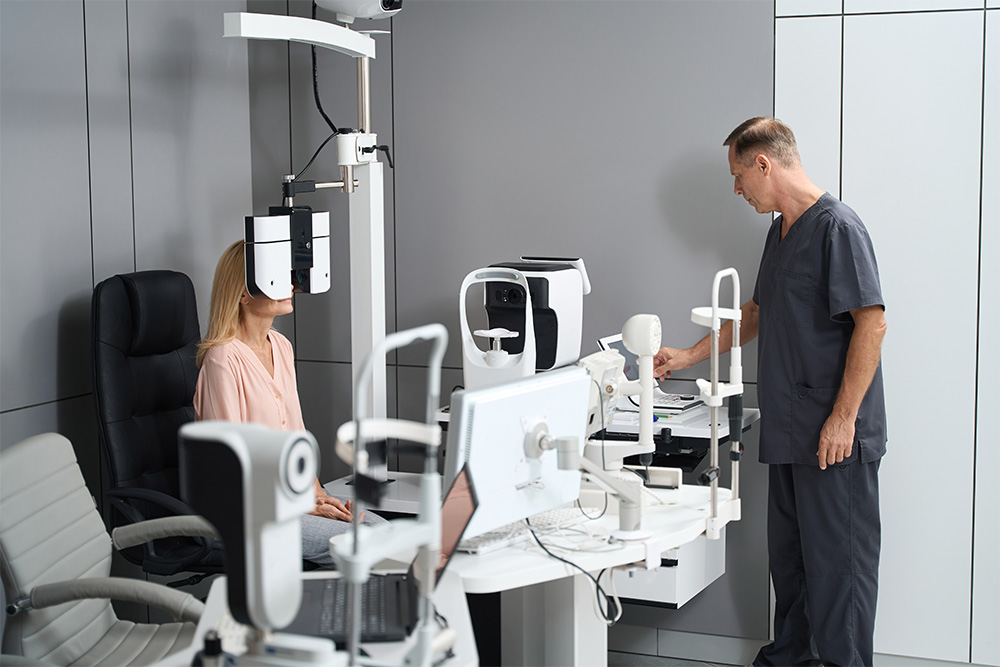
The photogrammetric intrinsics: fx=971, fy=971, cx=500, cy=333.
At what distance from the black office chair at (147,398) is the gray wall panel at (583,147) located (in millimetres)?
1024

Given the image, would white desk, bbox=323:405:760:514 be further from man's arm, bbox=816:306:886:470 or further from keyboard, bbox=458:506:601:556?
keyboard, bbox=458:506:601:556

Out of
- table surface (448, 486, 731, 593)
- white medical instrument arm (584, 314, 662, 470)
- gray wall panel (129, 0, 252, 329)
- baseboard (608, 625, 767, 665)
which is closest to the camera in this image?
table surface (448, 486, 731, 593)

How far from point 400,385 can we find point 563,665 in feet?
5.83

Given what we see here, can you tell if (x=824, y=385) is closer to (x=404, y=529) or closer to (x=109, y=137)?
(x=404, y=529)

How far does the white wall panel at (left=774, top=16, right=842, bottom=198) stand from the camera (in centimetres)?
329

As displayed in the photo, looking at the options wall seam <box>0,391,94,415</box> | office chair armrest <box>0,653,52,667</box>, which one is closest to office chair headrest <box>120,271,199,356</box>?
wall seam <box>0,391,94,415</box>

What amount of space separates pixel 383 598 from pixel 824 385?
Answer: 1676 millimetres

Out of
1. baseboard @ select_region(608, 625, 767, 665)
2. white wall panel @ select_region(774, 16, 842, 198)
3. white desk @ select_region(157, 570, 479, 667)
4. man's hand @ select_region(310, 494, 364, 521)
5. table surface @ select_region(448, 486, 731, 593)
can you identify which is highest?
white wall panel @ select_region(774, 16, 842, 198)

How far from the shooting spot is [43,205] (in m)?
2.96

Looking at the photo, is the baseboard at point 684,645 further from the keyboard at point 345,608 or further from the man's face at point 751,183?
the keyboard at point 345,608

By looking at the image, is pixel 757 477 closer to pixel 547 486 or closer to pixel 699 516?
pixel 699 516

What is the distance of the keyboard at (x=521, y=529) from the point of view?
2.17m

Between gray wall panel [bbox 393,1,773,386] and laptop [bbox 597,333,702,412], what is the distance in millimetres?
148

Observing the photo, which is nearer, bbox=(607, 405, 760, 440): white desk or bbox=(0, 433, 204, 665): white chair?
bbox=(0, 433, 204, 665): white chair
